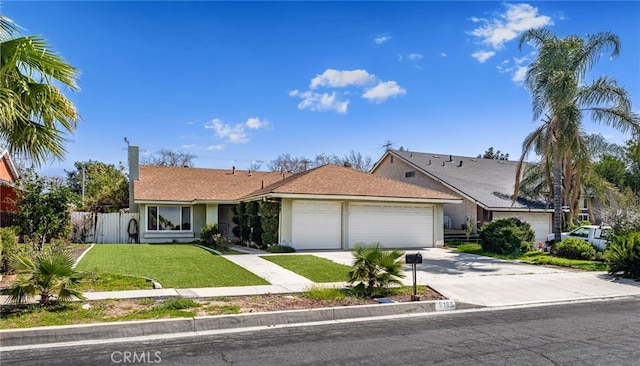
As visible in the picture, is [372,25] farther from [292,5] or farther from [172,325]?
[172,325]

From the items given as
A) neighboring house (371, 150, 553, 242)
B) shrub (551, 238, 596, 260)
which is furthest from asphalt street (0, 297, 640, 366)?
neighboring house (371, 150, 553, 242)

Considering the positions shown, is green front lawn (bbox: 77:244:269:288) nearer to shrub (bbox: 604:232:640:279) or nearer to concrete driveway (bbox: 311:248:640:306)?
concrete driveway (bbox: 311:248:640:306)

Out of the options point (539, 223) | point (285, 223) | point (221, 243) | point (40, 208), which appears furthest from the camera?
point (539, 223)

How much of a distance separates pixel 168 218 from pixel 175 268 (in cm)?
1283

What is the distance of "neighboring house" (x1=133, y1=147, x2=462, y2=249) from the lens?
19844 mm

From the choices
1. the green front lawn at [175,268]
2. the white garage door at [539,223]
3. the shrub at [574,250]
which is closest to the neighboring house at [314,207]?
the green front lawn at [175,268]

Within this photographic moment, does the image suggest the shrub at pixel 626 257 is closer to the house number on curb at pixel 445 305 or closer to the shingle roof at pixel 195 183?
the house number on curb at pixel 445 305

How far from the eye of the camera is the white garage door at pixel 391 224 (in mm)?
20984

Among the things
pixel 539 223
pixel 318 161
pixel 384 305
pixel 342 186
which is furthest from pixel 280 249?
pixel 318 161

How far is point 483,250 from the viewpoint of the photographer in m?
20.6

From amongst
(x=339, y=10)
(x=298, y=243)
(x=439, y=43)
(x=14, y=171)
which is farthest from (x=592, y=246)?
(x=14, y=171)

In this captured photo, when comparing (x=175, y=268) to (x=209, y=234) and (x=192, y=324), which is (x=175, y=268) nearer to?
(x=192, y=324)

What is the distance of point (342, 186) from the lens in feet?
69.7

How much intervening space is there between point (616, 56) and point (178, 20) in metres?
17.9
